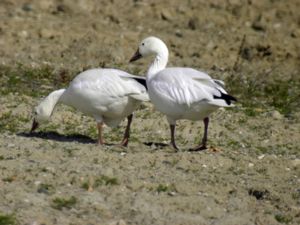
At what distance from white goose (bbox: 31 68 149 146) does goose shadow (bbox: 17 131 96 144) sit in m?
0.33

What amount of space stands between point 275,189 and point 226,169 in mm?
968

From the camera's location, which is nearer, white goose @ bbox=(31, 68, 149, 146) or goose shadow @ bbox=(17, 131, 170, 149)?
white goose @ bbox=(31, 68, 149, 146)

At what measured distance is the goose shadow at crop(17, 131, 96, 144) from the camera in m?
12.5

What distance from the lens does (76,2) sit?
19.7m

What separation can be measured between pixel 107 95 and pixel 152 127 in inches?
58.4

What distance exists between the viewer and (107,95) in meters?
12.0

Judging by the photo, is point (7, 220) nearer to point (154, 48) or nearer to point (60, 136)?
point (60, 136)

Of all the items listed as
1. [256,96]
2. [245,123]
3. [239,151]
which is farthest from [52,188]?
[256,96]

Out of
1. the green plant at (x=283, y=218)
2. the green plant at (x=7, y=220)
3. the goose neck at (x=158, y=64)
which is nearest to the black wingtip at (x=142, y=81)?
the goose neck at (x=158, y=64)

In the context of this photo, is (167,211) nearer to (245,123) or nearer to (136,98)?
(136,98)

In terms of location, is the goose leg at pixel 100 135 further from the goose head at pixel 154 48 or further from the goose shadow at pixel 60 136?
the goose head at pixel 154 48

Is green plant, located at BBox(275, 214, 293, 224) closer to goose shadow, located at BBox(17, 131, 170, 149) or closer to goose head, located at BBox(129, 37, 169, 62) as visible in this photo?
goose shadow, located at BBox(17, 131, 170, 149)

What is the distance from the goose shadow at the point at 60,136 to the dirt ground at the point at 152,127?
3cm

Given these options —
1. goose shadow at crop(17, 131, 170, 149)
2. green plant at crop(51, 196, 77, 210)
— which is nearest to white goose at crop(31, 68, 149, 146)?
goose shadow at crop(17, 131, 170, 149)
